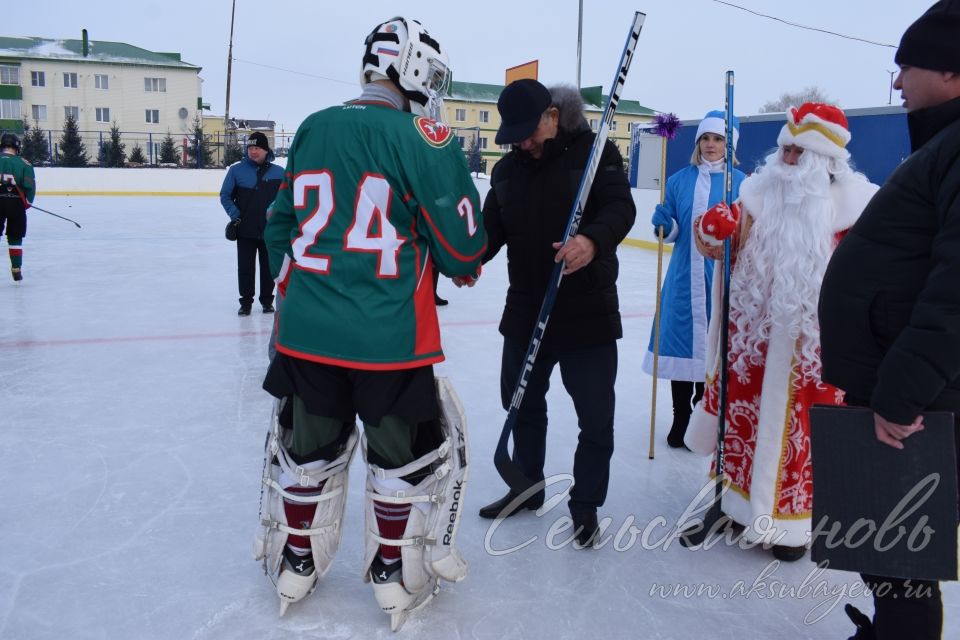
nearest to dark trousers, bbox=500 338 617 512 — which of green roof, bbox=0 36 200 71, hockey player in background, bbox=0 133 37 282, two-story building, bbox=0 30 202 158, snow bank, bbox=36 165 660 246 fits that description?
hockey player in background, bbox=0 133 37 282

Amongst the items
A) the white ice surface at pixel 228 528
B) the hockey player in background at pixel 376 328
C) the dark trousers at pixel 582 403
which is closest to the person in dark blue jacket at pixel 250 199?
the white ice surface at pixel 228 528

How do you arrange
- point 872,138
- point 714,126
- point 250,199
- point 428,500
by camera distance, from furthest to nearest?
point 872,138 < point 250,199 < point 714,126 < point 428,500

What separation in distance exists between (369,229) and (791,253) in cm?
A: 118

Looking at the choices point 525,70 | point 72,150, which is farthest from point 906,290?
point 72,150

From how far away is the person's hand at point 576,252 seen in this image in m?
2.06

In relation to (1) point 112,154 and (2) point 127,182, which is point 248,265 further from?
(1) point 112,154

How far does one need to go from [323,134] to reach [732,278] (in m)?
1.30

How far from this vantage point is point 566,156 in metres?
2.23

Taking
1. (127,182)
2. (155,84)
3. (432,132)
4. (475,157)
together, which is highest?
(155,84)

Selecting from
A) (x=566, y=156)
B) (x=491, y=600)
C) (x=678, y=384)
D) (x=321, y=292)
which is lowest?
(x=491, y=600)

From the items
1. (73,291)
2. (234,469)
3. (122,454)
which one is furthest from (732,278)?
(73,291)

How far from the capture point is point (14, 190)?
730 centimetres

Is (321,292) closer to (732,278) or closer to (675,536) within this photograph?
(732,278)

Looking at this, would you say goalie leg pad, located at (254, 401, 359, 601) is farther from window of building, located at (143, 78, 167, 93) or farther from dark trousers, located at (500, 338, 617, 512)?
window of building, located at (143, 78, 167, 93)
